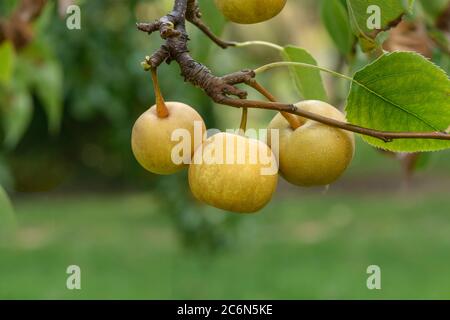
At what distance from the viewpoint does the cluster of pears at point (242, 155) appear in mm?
548

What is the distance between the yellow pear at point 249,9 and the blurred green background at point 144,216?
2.98 ft

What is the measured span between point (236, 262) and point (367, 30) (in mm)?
3800

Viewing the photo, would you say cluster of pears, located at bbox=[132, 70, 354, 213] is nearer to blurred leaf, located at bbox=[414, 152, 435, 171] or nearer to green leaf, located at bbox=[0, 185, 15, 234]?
green leaf, located at bbox=[0, 185, 15, 234]

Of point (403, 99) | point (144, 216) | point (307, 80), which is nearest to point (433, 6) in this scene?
point (307, 80)

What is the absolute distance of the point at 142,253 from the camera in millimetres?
4727

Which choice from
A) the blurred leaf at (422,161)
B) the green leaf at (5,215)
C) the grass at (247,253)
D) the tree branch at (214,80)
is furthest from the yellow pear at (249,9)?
the grass at (247,253)

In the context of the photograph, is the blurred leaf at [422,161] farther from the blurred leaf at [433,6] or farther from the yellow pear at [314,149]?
the yellow pear at [314,149]

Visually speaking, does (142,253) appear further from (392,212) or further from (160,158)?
(160,158)

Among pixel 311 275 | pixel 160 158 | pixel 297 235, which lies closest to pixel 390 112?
pixel 160 158

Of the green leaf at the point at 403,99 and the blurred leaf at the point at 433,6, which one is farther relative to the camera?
the blurred leaf at the point at 433,6

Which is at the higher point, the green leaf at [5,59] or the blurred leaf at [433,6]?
the blurred leaf at [433,6]

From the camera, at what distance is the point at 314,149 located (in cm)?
58

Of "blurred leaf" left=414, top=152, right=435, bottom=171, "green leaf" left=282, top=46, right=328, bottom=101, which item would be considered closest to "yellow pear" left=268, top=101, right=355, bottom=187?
"green leaf" left=282, top=46, right=328, bottom=101

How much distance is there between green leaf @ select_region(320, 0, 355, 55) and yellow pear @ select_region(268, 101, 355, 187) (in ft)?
1.00
